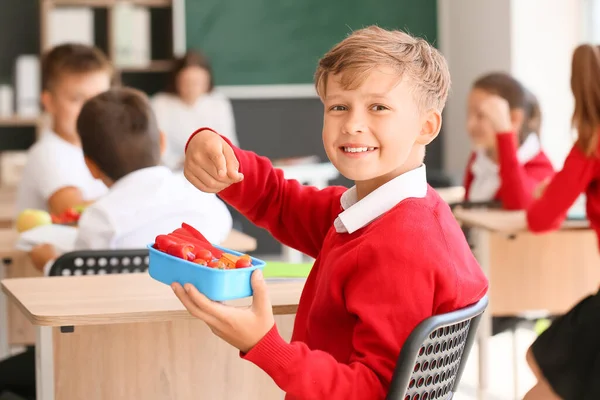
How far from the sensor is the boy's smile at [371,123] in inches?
53.2

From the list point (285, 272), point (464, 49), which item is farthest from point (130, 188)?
point (464, 49)

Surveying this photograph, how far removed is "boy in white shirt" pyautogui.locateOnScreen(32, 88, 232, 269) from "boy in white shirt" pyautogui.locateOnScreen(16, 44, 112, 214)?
533 mm

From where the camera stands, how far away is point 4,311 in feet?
9.30

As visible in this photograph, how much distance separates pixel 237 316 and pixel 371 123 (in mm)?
351

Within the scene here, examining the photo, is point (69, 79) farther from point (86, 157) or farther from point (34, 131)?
point (34, 131)

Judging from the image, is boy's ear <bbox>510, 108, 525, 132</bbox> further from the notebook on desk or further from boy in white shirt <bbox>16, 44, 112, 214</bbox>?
the notebook on desk

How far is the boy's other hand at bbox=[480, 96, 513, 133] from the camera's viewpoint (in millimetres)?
3588

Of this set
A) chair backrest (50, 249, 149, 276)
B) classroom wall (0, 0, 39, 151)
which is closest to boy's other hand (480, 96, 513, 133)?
chair backrest (50, 249, 149, 276)

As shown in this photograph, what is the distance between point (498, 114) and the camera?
11.8 feet

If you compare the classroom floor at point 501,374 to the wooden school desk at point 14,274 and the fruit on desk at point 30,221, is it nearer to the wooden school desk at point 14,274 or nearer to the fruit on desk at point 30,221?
the wooden school desk at point 14,274

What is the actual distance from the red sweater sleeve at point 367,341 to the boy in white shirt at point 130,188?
1.08 meters

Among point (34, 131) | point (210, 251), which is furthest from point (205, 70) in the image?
point (210, 251)

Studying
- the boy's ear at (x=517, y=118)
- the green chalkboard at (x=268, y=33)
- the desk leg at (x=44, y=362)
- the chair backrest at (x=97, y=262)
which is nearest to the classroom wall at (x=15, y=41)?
the green chalkboard at (x=268, y=33)

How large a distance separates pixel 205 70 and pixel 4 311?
3.58 meters
